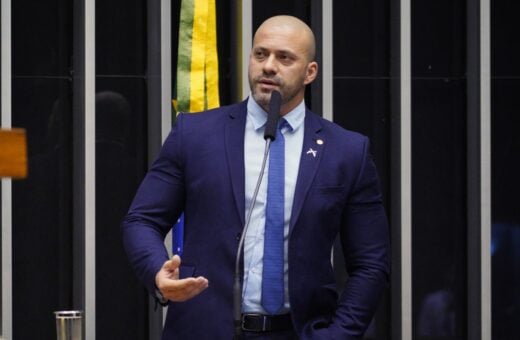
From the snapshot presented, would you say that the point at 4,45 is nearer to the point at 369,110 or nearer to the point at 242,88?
the point at 242,88

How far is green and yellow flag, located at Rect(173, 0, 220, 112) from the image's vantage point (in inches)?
243

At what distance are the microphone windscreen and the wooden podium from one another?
1.48 metres

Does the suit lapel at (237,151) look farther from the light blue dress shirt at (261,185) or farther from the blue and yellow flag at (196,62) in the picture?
the blue and yellow flag at (196,62)

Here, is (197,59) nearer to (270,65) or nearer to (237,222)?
(270,65)

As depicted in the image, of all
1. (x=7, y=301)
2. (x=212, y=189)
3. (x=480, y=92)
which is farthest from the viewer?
(x=480, y=92)

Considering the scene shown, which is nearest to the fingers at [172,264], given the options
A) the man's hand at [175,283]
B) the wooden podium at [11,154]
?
the man's hand at [175,283]

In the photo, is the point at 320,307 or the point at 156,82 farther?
the point at 156,82

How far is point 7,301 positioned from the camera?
662 cm

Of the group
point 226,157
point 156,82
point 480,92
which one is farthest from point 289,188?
point 480,92

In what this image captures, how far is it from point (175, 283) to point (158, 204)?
457 mm

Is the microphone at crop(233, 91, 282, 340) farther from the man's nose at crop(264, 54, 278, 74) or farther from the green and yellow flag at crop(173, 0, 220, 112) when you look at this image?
the green and yellow flag at crop(173, 0, 220, 112)

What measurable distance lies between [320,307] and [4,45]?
3.34m
